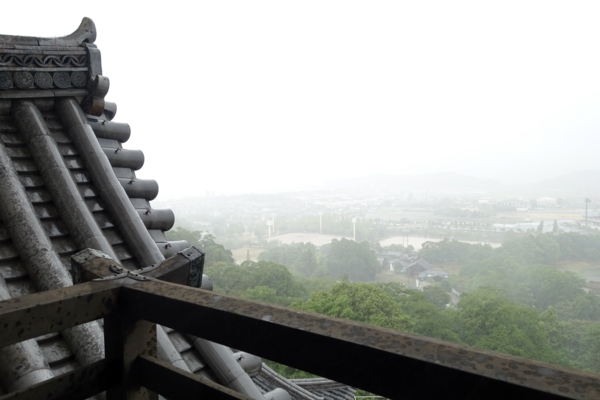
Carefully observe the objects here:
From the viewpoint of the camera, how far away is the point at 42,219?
3199 mm

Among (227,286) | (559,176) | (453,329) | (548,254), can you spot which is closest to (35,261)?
(453,329)

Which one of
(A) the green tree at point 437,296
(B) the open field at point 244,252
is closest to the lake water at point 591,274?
(A) the green tree at point 437,296

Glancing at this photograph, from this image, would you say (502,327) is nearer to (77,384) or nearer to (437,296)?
(437,296)

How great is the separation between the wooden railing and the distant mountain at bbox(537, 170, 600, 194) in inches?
3456

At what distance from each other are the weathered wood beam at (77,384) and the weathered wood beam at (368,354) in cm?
41

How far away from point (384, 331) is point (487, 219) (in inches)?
2843

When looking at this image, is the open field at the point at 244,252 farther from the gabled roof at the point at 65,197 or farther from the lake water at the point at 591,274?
the gabled roof at the point at 65,197

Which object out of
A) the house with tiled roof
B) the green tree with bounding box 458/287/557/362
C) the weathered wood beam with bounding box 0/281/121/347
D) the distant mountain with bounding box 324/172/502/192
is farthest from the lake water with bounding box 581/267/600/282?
the distant mountain with bounding box 324/172/502/192

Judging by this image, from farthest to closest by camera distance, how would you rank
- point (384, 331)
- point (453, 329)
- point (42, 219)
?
point (453, 329) → point (42, 219) → point (384, 331)

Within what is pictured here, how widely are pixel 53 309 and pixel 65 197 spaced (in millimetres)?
2050

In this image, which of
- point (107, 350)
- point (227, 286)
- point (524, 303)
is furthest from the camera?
point (524, 303)

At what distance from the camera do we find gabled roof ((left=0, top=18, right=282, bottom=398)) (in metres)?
2.54

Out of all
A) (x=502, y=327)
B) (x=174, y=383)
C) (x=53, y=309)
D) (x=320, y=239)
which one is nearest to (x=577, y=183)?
Result: (x=320, y=239)

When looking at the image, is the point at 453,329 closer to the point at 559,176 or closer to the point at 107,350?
the point at 107,350
